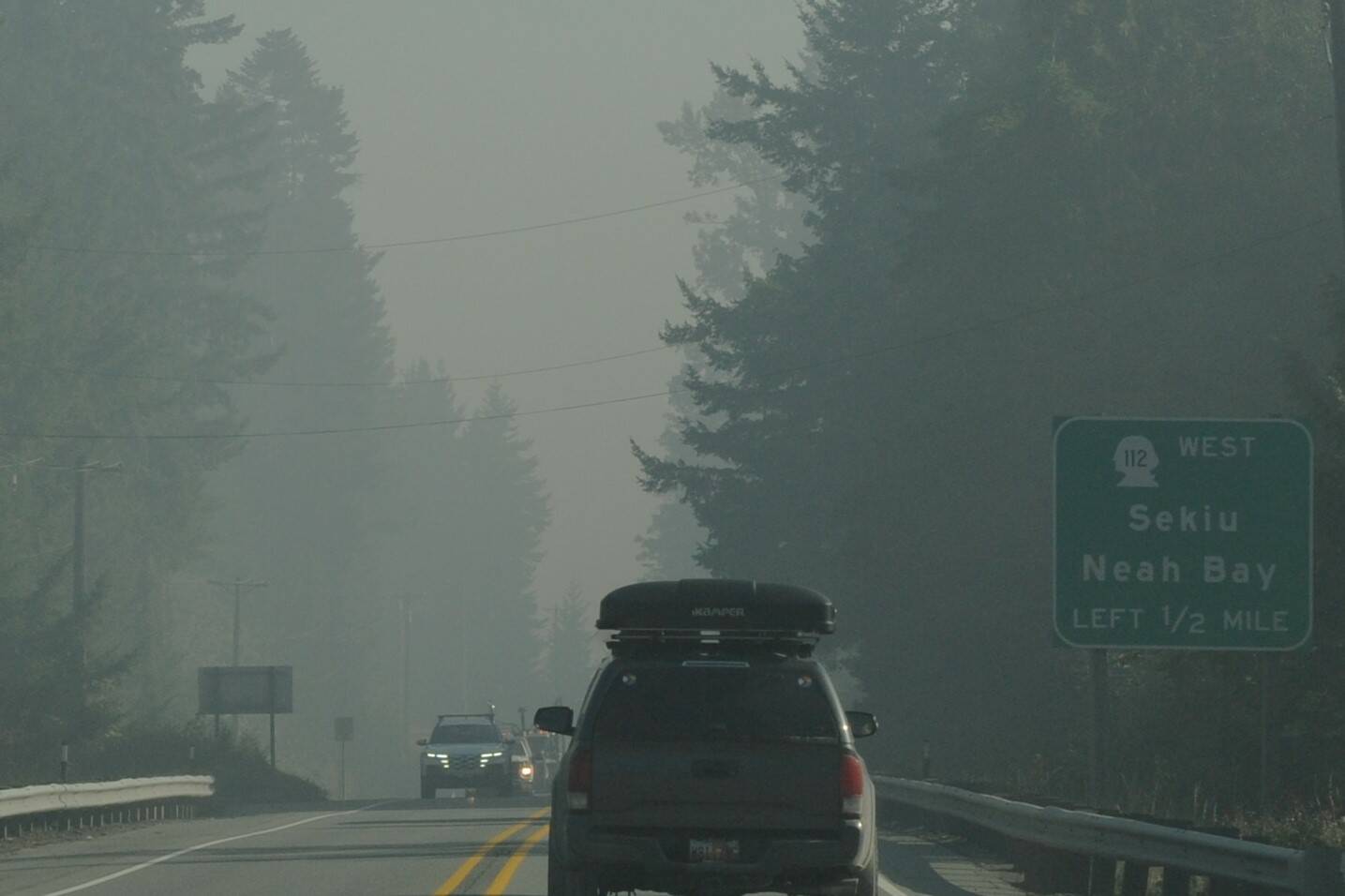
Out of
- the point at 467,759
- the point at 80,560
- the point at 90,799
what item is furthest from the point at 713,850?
the point at 80,560

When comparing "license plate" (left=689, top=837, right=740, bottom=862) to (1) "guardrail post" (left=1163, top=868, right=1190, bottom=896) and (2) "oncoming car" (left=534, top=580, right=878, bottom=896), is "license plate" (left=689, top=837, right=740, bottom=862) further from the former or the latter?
(1) "guardrail post" (left=1163, top=868, right=1190, bottom=896)

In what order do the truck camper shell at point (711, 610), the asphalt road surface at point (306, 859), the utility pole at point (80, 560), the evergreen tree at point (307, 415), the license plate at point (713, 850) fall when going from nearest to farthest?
the license plate at point (713, 850) → the truck camper shell at point (711, 610) → the asphalt road surface at point (306, 859) → the utility pole at point (80, 560) → the evergreen tree at point (307, 415)

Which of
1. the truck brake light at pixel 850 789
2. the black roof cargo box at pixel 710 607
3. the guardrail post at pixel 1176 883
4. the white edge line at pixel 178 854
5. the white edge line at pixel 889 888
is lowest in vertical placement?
the white edge line at pixel 178 854

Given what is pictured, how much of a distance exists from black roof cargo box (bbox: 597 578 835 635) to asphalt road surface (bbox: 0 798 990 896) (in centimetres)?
403

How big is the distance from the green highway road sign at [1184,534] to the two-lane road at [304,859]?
21.1 feet

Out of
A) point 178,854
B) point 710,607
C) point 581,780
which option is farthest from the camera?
point 178,854

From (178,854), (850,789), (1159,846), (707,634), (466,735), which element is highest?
(707,634)

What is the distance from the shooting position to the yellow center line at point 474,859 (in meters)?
19.7

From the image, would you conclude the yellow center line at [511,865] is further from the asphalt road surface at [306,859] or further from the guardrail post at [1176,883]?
the guardrail post at [1176,883]

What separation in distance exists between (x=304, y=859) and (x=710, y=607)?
9979mm

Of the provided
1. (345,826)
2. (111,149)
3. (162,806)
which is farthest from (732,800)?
(111,149)

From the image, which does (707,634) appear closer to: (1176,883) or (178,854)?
(1176,883)

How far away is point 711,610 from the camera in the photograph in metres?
15.6

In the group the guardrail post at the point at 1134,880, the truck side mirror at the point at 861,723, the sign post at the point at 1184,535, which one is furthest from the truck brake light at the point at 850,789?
the sign post at the point at 1184,535
